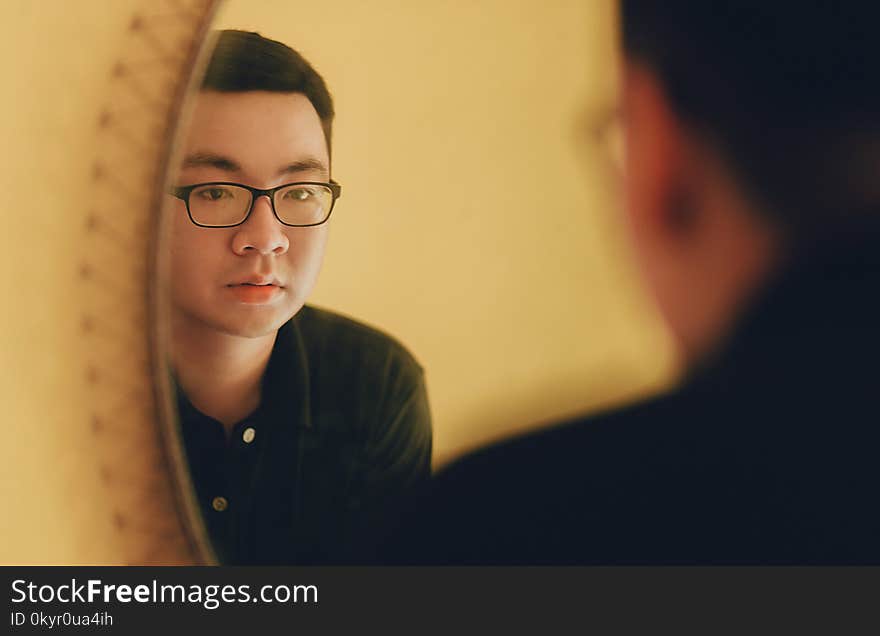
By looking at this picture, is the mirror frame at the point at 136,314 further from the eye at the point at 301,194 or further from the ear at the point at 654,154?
the ear at the point at 654,154

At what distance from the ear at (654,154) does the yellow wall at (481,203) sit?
0.9 inches

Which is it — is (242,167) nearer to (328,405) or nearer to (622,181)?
(328,405)

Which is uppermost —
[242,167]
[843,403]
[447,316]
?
[242,167]

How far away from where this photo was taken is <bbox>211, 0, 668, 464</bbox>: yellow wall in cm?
65

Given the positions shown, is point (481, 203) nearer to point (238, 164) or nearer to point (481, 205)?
point (481, 205)

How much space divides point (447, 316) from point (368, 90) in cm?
21

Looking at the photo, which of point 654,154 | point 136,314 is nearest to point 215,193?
point 136,314

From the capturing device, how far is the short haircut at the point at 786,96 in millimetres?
632

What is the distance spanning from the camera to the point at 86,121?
0.72 m

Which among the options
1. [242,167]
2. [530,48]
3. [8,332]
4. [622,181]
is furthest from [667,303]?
[8,332]

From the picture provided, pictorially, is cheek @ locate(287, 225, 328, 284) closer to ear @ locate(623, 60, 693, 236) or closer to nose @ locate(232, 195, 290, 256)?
nose @ locate(232, 195, 290, 256)

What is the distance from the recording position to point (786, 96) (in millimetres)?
633

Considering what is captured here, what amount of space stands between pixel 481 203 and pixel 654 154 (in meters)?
0.15

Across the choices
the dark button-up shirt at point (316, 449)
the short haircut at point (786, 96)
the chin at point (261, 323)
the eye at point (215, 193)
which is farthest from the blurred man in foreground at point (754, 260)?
the eye at point (215, 193)
